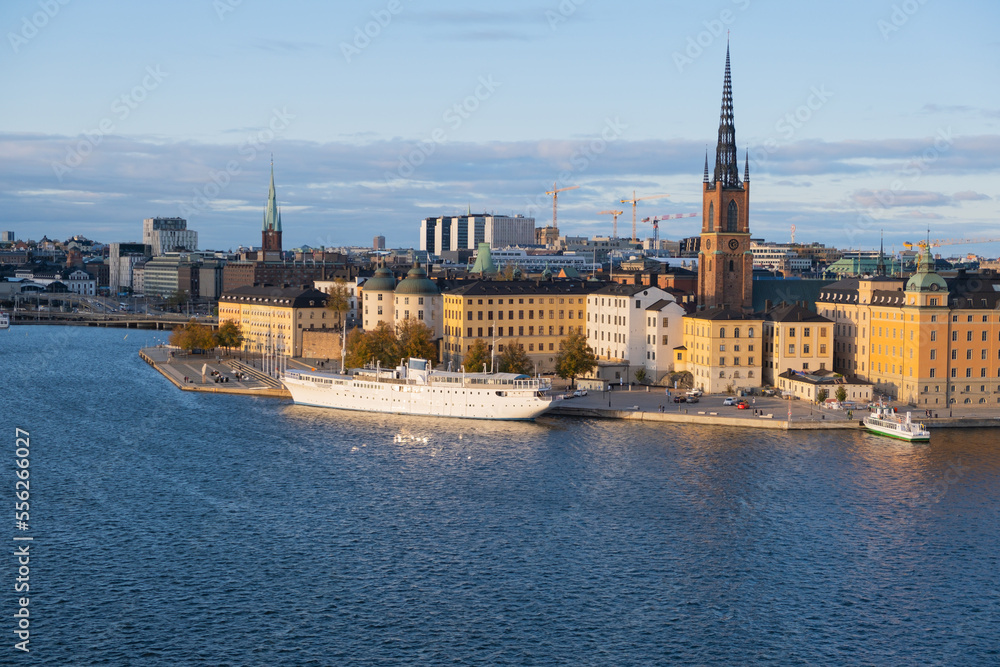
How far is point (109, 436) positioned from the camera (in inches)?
2623

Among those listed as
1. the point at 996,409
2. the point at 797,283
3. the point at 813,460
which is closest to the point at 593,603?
the point at 813,460

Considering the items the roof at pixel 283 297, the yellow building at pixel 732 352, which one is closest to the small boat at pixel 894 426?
the yellow building at pixel 732 352

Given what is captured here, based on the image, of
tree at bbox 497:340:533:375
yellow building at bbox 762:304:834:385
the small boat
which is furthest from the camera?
tree at bbox 497:340:533:375

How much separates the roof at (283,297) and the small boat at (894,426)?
61.2 meters

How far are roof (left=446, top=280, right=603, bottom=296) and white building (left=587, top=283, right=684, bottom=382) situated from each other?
5607 mm

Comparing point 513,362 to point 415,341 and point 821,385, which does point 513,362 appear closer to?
point 415,341

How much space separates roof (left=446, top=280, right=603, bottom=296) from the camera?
98100 mm

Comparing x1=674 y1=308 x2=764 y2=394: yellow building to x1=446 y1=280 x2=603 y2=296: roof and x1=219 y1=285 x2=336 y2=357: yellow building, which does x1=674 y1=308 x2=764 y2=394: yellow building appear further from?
x1=219 y1=285 x2=336 y2=357: yellow building

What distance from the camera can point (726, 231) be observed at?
350ft

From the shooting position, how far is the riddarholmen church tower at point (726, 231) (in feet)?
348

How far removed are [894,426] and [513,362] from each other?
28561 millimetres

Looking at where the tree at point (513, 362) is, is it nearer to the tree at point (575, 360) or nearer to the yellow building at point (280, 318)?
the tree at point (575, 360)

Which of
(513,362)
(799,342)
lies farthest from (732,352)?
(513,362)

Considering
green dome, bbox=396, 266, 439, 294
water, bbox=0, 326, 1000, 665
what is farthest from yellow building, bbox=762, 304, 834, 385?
green dome, bbox=396, 266, 439, 294
